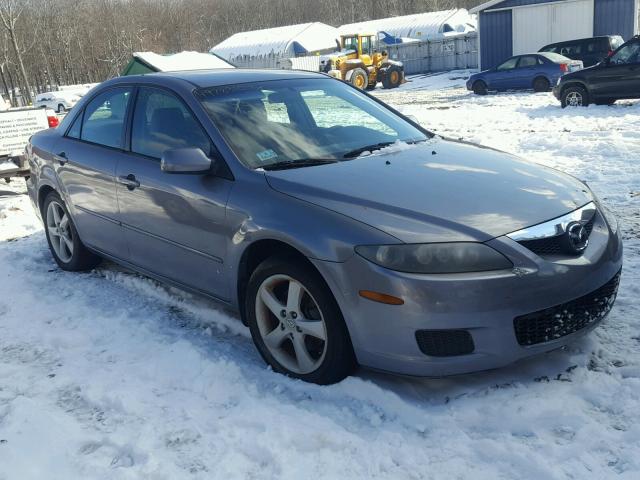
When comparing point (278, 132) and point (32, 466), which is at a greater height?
point (278, 132)

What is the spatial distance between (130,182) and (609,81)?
13.5 meters

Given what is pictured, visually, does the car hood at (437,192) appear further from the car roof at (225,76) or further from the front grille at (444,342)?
the car roof at (225,76)

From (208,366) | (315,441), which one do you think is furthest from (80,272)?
(315,441)

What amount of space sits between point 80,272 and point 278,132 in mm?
2591

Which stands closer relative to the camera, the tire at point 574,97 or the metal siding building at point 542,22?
the tire at point 574,97

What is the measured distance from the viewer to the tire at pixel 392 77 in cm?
3216

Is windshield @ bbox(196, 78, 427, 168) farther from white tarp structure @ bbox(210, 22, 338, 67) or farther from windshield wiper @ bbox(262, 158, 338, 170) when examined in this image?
white tarp structure @ bbox(210, 22, 338, 67)

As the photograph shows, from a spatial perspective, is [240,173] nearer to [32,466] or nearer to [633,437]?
[32,466]

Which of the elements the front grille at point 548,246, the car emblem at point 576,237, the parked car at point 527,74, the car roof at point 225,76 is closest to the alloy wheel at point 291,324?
the front grille at point 548,246

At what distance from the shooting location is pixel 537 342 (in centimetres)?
297

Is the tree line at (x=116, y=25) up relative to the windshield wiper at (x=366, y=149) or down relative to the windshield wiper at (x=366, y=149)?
up

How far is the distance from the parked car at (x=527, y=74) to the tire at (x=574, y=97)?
19.8 feet

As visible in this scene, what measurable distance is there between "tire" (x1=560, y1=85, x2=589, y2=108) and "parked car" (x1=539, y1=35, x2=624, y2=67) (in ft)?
30.6

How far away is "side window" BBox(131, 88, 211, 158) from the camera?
13.0 ft
